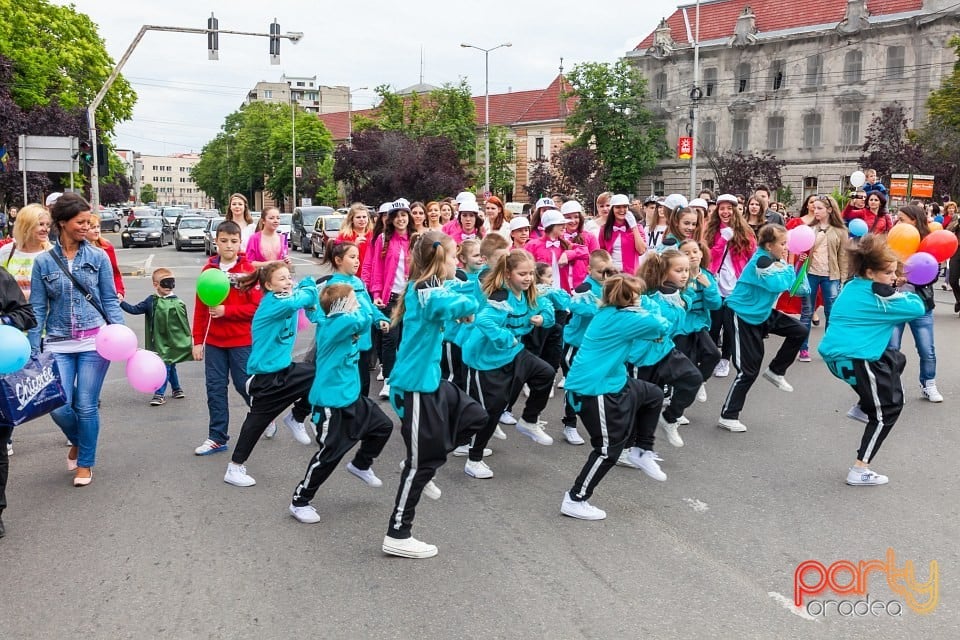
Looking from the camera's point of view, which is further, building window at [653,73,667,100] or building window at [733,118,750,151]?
building window at [653,73,667,100]

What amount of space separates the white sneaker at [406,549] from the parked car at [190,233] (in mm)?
30822

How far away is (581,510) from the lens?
4949 millimetres

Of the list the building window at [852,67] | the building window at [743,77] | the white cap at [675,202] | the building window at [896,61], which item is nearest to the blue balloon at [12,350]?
the white cap at [675,202]

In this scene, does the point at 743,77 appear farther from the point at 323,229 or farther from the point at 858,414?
the point at 858,414

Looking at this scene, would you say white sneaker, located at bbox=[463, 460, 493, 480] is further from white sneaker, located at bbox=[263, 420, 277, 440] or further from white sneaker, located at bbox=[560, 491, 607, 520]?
white sneaker, located at bbox=[263, 420, 277, 440]

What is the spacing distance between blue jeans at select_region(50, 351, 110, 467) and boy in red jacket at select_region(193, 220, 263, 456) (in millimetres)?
775

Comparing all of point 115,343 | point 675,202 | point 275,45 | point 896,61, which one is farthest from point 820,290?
point 896,61

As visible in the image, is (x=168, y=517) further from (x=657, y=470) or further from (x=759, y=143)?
(x=759, y=143)

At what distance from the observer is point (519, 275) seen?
232 inches

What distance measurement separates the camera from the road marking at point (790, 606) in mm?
3750

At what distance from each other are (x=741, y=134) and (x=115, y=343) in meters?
53.0

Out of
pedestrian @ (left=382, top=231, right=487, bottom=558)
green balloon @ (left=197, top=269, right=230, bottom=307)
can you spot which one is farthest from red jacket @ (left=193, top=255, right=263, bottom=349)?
pedestrian @ (left=382, top=231, right=487, bottom=558)

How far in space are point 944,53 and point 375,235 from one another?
45.9m

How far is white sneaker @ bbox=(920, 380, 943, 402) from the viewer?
25.7 feet
